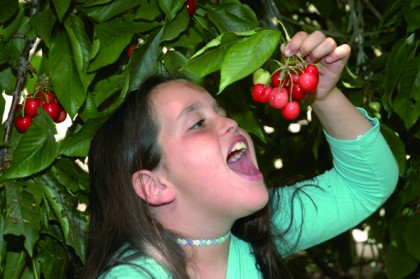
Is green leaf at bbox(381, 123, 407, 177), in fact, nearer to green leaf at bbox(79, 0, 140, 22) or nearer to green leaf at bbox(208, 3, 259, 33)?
green leaf at bbox(208, 3, 259, 33)

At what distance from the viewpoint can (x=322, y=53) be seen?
1.91 m

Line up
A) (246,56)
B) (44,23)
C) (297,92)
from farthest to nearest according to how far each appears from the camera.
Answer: (44,23)
(297,92)
(246,56)

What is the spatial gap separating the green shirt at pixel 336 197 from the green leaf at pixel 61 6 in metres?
0.83

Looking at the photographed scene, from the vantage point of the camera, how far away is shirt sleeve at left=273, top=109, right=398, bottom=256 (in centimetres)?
231

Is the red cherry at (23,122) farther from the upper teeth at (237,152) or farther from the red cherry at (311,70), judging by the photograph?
the red cherry at (311,70)

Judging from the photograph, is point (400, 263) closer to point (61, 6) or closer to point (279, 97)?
point (279, 97)

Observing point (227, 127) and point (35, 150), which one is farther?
point (35, 150)

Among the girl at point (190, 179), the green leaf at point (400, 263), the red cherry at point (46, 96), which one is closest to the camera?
the girl at point (190, 179)

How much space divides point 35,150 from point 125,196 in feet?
0.95

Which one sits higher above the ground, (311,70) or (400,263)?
(311,70)

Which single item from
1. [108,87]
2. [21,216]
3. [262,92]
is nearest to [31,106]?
[108,87]

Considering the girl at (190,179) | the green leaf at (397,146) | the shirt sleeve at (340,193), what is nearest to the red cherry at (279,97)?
the girl at (190,179)

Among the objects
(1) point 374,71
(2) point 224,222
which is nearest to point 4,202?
(2) point 224,222

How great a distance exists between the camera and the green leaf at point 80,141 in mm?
2303
